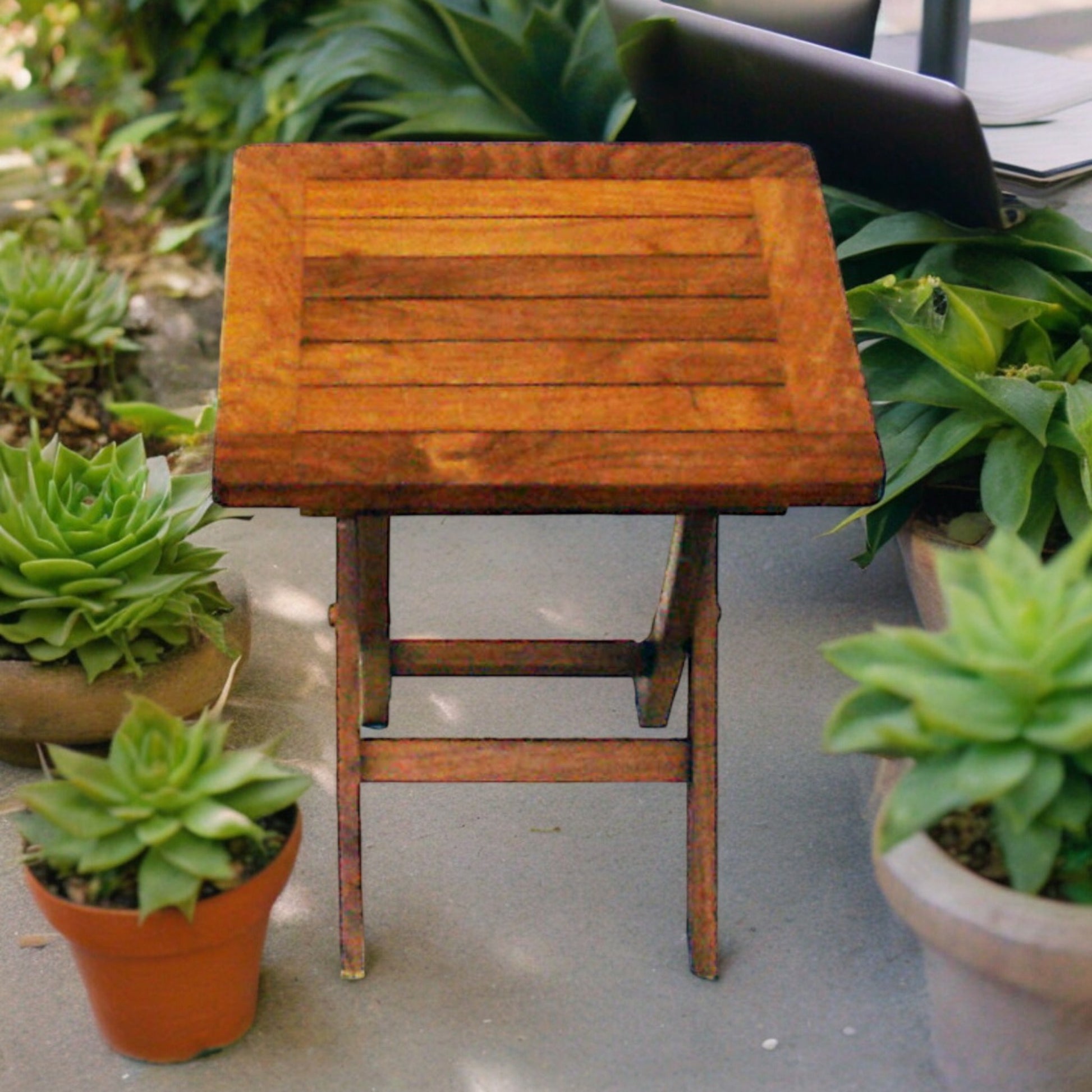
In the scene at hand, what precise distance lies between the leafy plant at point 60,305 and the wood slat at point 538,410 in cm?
218

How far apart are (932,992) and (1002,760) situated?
0.48m

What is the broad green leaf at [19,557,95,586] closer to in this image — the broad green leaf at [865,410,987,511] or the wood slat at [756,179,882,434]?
the wood slat at [756,179,882,434]

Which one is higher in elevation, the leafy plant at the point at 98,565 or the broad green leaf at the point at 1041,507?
the broad green leaf at the point at 1041,507

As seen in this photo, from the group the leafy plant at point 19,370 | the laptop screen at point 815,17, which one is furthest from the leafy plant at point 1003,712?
the leafy plant at point 19,370

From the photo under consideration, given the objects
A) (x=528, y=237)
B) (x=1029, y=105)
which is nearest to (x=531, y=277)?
(x=528, y=237)

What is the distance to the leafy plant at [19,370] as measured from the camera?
11.9 feet

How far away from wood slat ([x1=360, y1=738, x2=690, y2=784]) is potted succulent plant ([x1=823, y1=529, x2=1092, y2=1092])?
0.44 metres

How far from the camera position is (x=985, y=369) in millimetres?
2529

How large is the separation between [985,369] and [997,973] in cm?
118

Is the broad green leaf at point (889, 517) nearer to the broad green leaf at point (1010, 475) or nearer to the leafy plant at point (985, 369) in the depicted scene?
the leafy plant at point (985, 369)

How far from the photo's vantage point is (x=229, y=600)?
8.62 feet

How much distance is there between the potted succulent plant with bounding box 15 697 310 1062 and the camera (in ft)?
5.88

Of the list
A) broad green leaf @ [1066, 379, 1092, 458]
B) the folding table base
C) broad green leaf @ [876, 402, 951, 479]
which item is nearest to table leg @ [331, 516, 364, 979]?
the folding table base

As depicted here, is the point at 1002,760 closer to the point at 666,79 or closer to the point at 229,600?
the point at 229,600
